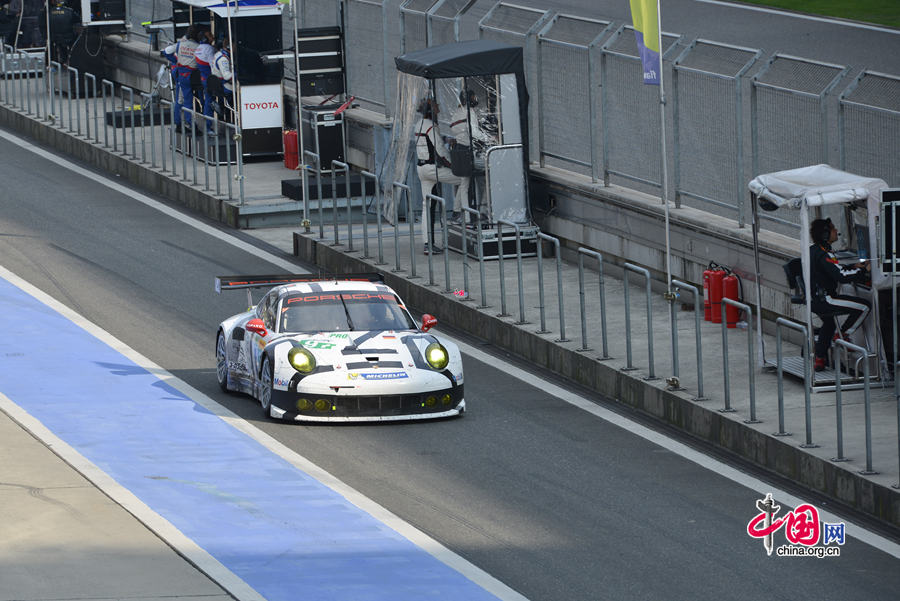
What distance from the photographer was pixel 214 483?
14352 millimetres

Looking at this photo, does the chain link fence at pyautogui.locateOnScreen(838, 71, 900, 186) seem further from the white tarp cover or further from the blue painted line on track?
the blue painted line on track

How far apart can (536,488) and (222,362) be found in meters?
4.58

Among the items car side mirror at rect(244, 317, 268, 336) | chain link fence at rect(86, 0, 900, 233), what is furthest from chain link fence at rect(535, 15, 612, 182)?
car side mirror at rect(244, 317, 268, 336)

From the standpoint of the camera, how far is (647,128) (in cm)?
2156

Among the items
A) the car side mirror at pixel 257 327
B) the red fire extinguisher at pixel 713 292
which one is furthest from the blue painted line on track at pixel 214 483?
the red fire extinguisher at pixel 713 292

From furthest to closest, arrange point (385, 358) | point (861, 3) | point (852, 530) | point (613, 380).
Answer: point (861, 3), point (613, 380), point (385, 358), point (852, 530)

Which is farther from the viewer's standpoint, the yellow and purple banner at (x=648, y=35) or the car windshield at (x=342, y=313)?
the yellow and purple banner at (x=648, y=35)

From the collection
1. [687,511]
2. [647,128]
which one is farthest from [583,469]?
[647,128]

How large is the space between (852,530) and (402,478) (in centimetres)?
361

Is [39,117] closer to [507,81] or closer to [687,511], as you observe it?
[507,81]

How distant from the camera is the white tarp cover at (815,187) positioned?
52.4 feet

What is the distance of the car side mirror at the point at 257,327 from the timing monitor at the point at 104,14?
71.1ft

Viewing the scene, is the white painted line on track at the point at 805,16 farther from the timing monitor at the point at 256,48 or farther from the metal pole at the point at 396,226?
the metal pole at the point at 396,226
